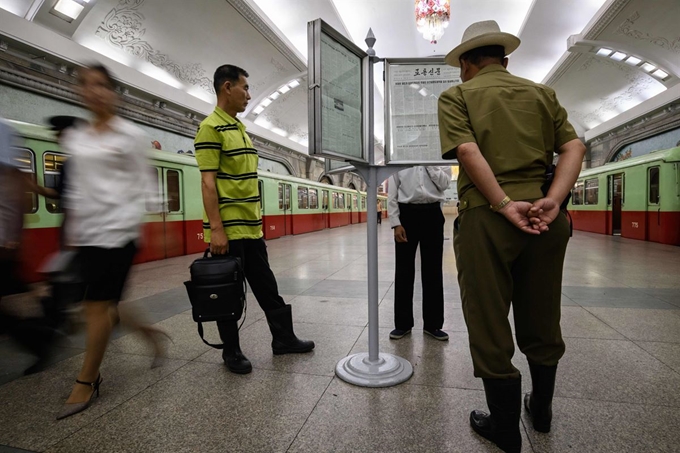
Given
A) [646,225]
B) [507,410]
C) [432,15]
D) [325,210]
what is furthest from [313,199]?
[507,410]

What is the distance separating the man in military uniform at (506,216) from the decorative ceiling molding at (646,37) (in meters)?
14.3

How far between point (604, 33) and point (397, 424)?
1547cm

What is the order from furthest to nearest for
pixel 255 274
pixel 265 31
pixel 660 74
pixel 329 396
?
pixel 660 74, pixel 265 31, pixel 255 274, pixel 329 396

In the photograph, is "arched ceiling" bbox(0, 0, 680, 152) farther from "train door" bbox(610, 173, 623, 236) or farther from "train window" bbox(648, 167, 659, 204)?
"train window" bbox(648, 167, 659, 204)

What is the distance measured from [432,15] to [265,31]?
551 cm

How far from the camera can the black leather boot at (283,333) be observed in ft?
8.90

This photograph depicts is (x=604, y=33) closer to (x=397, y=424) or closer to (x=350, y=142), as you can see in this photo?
(x=350, y=142)

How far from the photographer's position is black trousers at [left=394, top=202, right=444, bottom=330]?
2963 millimetres

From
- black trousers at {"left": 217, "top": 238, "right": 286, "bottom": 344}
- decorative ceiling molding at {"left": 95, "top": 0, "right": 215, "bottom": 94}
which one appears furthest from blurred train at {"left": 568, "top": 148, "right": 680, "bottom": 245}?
decorative ceiling molding at {"left": 95, "top": 0, "right": 215, "bottom": 94}

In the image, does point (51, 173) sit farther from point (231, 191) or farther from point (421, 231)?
point (421, 231)

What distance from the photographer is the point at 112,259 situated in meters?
2.04

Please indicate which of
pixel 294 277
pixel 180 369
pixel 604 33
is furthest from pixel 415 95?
pixel 604 33

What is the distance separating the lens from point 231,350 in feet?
8.28

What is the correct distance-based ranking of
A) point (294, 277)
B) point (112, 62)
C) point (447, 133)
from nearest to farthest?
1. point (447, 133)
2. point (294, 277)
3. point (112, 62)
